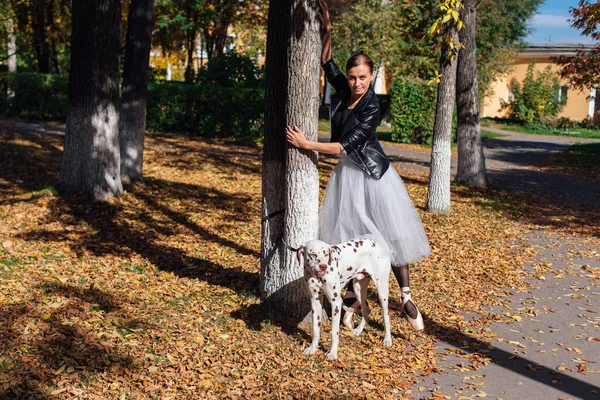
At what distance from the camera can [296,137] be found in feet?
17.1

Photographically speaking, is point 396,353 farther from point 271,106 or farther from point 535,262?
point 535,262

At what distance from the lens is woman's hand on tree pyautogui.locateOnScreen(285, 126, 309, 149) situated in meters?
5.21

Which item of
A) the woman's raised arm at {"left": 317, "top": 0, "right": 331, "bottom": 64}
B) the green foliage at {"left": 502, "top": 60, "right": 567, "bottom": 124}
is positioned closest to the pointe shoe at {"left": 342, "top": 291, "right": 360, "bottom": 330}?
the woman's raised arm at {"left": 317, "top": 0, "right": 331, "bottom": 64}

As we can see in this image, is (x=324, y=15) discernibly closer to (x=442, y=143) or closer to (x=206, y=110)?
(x=442, y=143)

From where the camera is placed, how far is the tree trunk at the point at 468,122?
12.8m

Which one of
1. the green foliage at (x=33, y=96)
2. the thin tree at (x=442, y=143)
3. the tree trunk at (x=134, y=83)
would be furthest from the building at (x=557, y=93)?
the tree trunk at (x=134, y=83)

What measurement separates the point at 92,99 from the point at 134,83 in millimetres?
1391

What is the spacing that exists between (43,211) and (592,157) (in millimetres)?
18195

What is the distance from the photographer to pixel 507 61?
1384 inches

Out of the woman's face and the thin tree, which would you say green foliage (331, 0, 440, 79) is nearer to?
the thin tree

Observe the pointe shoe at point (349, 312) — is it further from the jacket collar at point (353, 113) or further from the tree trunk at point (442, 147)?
the tree trunk at point (442, 147)

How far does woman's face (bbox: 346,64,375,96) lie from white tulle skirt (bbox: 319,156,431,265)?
0.56m

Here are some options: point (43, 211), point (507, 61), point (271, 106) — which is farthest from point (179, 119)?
point (507, 61)

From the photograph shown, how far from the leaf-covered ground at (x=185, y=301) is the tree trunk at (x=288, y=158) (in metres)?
0.35
